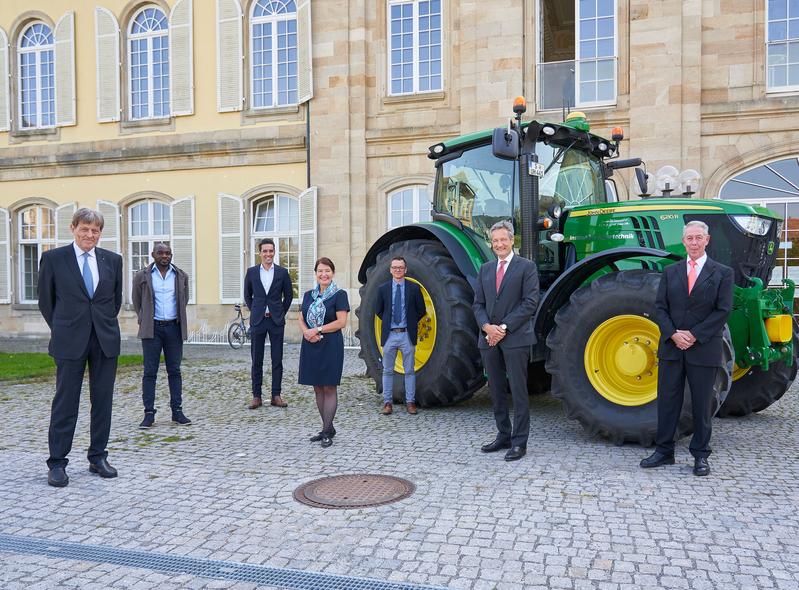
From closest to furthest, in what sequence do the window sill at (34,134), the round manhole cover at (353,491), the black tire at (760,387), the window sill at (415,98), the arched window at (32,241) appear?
the round manhole cover at (353,491) → the black tire at (760,387) → the window sill at (415,98) → the window sill at (34,134) → the arched window at (32,241)

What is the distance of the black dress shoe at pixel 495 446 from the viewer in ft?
18.2

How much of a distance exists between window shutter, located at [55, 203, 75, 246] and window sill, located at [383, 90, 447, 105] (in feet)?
26.2

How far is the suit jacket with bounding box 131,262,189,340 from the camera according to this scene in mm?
6727

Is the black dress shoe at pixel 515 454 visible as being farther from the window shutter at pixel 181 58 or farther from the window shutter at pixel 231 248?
the window shutter at pixel 181 58

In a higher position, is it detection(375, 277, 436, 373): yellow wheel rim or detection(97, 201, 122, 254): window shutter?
detection(97, 201, 122, 254): window shutter

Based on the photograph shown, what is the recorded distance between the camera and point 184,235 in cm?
1636

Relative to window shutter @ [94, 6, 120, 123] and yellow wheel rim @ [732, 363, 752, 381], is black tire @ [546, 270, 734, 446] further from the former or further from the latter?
window shutter @ [94, 6, 120, 123]

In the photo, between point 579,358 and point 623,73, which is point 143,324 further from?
point 623,73

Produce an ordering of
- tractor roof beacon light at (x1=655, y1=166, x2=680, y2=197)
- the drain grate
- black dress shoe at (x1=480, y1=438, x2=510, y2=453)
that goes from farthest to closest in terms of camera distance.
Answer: tractor roof beacon light at (x1=655, y1=166, x2=680, y2=197) → black dress shoe at (x1=480, y1=438, x2=510, y2=453) → the drain grate

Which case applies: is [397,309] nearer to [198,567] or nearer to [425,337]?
[425,337]

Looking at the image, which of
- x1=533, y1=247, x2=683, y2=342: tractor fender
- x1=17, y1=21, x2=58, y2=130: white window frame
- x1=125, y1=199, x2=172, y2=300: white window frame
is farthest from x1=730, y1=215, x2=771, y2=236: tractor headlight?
x1=17, y1=21, x2=58, y2=130: white window frame

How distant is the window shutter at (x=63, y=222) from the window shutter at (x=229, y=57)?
448 centimetres

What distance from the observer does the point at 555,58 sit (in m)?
15.2

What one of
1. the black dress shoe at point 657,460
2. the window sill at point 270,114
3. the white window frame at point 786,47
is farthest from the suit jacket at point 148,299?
the white window frame at point 786,47
